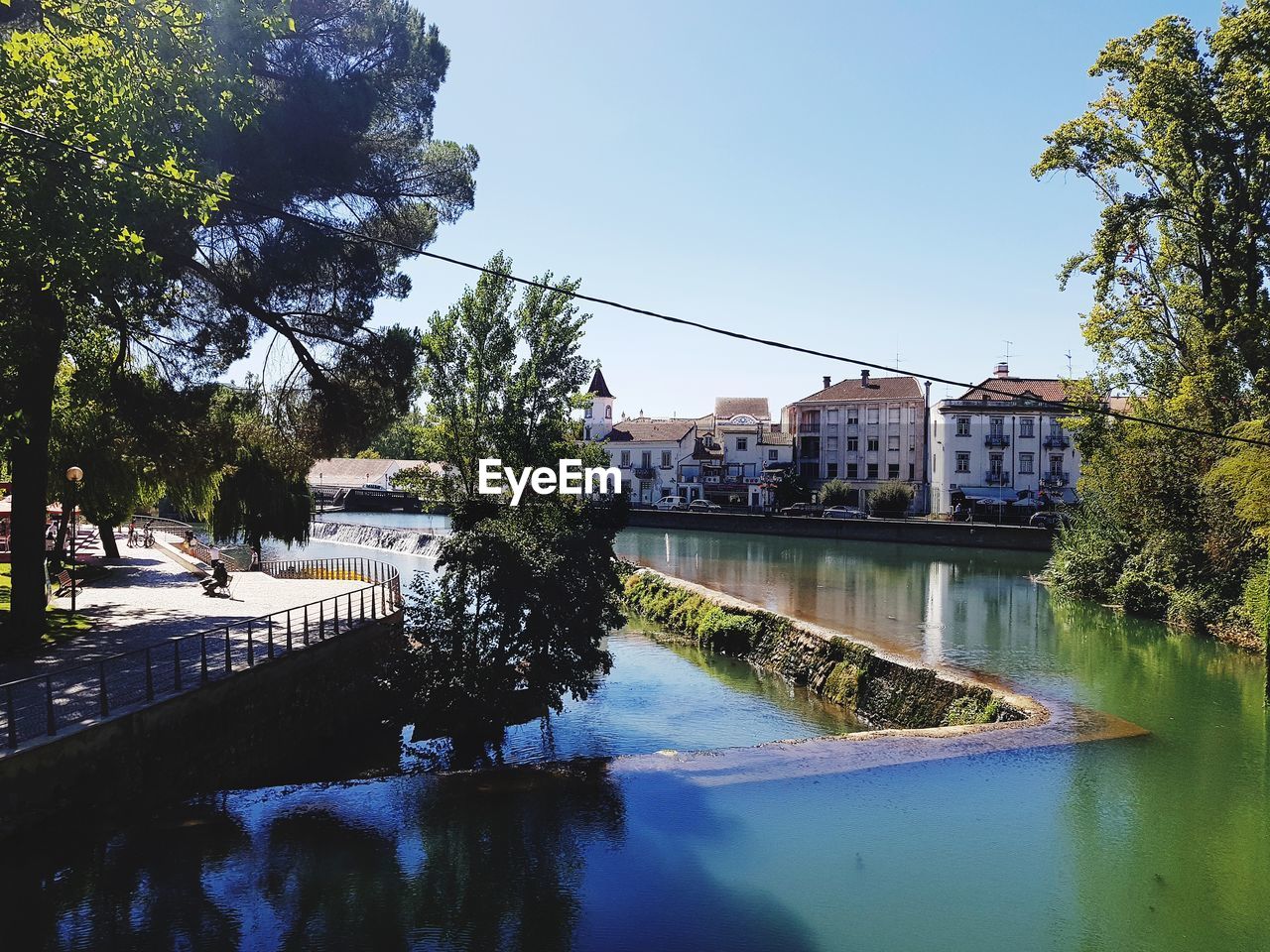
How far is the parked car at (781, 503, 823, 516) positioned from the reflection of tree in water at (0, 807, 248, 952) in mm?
60847

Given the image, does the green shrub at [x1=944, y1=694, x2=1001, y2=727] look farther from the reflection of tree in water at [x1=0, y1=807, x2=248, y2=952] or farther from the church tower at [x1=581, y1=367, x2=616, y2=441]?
the church tower at [x1=581, y1=367, x2=616, y2=441]

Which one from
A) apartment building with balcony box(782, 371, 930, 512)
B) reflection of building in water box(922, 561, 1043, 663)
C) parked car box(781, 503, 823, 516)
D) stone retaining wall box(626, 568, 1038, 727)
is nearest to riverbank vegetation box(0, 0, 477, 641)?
stone retaining wall box(626, 568, 1038, 727)

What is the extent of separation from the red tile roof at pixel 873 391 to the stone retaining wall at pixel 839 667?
5000 cm

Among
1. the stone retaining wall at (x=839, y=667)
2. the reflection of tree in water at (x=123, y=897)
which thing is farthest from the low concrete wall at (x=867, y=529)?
the reflection of tree in water at (x=123, y=897)

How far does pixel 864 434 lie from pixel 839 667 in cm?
5766

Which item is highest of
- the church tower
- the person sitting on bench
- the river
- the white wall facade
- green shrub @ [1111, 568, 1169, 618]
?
the church tower

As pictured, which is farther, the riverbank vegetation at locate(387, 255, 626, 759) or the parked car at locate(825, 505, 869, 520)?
the parked car at locate(825, 505, 869, 520)

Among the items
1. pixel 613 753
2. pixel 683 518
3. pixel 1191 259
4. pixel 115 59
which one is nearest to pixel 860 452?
pixel 683 518

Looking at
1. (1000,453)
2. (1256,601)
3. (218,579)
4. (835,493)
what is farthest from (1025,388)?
(218,579)

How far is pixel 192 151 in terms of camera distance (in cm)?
1510

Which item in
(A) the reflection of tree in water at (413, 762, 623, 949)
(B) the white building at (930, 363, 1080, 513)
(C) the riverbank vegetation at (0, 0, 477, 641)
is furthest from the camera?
(B) the white building at (930, 363, 1080, 513)

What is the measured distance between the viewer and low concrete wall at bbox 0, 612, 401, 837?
10.6m

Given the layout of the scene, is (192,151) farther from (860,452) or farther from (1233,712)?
(860,452)

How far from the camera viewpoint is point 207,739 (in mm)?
13484
